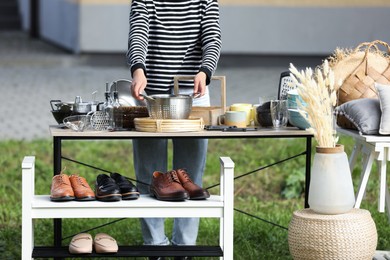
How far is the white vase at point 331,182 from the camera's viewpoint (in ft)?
14.5

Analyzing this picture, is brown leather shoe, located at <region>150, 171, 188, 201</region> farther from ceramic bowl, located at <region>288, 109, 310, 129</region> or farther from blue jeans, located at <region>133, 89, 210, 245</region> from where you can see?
ceramic bowl, located at <region>288, 109, 310, 129</region>

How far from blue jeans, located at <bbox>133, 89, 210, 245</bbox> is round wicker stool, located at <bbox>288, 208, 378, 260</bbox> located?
2.63 ft

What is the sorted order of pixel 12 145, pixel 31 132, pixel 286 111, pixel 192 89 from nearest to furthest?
pixel 286 111
pixel 192 89
pixel 12 145
pixel 31 132

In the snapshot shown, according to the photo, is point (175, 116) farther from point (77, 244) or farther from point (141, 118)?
point (77, 244)

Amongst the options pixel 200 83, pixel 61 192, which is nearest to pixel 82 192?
pixel 61 192

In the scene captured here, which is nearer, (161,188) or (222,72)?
(161,188)

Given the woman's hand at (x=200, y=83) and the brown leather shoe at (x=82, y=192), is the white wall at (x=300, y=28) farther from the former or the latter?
the brown leather shoe at (x=82, y=192)

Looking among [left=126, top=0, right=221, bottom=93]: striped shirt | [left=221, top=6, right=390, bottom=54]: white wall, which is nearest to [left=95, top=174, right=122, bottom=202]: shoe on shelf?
[left=126, top=0, right=221, bottom=93]: striped shirt

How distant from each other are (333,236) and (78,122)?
1.21m

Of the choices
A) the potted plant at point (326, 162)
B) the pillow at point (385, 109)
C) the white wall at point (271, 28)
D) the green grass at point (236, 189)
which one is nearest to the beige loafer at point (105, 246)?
the potted plant at point (326, 162)

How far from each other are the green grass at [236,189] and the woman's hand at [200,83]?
115 cm

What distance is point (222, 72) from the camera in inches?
543

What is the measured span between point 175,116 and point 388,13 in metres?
10.2

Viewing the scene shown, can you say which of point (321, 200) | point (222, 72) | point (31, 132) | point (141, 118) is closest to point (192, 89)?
point (141, 118)
